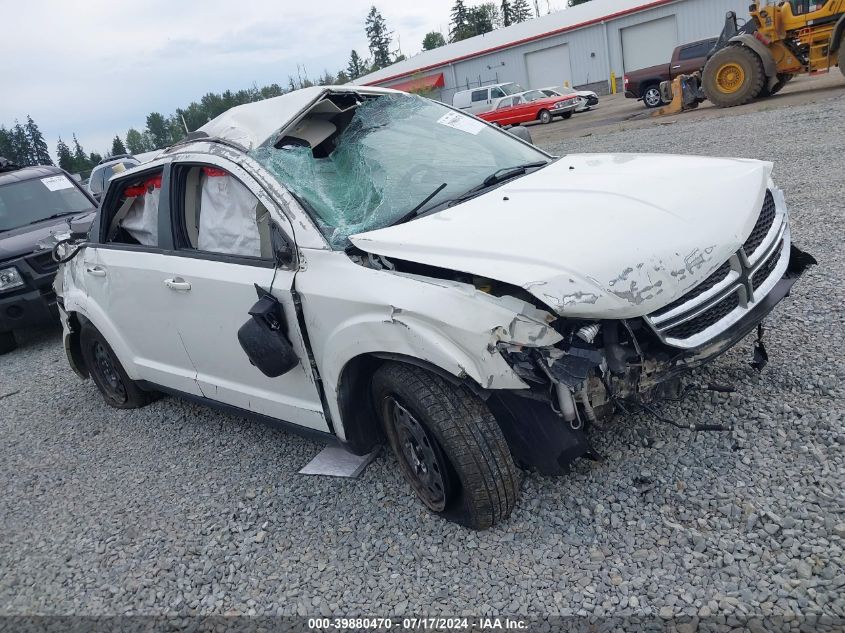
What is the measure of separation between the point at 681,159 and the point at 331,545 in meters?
2.60

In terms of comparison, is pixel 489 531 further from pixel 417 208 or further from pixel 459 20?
pixel 459 20

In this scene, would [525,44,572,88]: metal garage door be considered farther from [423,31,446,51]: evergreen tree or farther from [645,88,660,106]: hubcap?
[423,31,446,51]: evergreen tree

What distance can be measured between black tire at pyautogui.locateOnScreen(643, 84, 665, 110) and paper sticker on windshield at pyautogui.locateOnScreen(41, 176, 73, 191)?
60.1 feet

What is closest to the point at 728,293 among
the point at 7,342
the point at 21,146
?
the point at 7,342

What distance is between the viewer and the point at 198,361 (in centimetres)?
376

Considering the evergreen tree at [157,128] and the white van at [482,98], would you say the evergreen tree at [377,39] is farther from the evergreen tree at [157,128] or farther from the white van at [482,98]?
the white van at [482,98]

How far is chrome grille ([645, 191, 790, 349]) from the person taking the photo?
253 cm

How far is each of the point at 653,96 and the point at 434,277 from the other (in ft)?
70.1

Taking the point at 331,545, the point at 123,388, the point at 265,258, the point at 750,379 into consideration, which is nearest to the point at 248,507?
the point at 331,545

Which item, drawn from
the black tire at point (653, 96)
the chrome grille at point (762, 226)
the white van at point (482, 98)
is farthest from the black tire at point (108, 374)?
the white van at point (482, 98)

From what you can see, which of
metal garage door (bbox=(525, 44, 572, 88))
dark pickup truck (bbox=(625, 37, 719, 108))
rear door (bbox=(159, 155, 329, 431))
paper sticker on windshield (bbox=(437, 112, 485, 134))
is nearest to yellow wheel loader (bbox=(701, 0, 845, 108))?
dark pickup truck (bbox=(625, 37, 719, 108))

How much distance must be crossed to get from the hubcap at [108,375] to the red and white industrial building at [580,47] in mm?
34241

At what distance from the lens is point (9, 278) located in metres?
6.97

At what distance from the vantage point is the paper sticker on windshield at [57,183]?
8.40m
